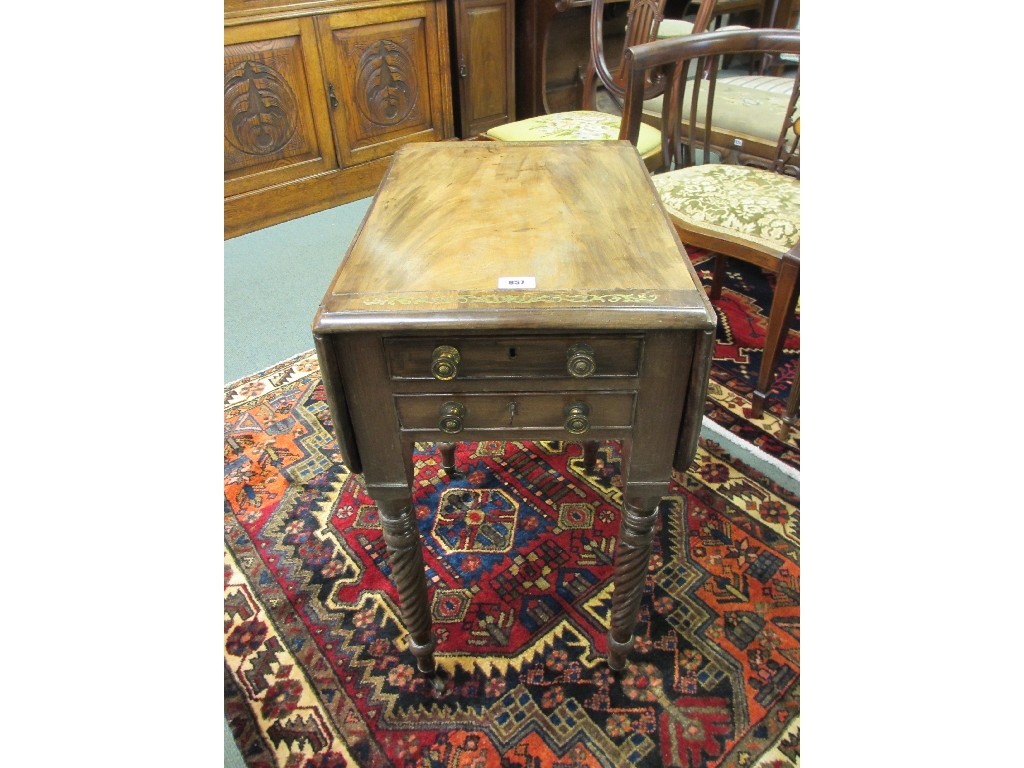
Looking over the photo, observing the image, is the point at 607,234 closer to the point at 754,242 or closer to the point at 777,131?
the point at 754,242

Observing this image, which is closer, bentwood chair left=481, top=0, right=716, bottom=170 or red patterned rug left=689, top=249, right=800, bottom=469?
red patterned rug left=689, top=249, right=800, bottom=469

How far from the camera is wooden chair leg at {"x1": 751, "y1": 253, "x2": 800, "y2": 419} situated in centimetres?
164

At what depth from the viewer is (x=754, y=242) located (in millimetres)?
1768

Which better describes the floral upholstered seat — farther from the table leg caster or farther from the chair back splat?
the table leg caster

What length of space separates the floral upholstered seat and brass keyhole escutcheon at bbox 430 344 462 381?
5.82 feet

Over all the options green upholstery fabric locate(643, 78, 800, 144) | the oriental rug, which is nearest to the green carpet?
the oriental rug

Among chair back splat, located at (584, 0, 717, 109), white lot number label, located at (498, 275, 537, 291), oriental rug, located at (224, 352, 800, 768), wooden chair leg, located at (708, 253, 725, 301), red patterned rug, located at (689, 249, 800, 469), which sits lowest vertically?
oriental rug, located at (224, 352, 800, 768)

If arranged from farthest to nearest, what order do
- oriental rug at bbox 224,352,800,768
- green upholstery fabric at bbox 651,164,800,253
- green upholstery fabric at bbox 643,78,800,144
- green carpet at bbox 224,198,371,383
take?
green upholstery fabric at bbox 643,78,800,144 → green carpet at bbox 224,198,371,383 → green upholstery fabric at bbox 651,164,800,253 → oriental rug at bbox 224,352,800,768

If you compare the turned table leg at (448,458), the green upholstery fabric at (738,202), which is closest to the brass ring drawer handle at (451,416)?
the turned table leg at (448,458)

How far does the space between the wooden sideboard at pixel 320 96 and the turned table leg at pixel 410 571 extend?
7.59ft

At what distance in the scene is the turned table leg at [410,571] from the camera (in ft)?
3.39

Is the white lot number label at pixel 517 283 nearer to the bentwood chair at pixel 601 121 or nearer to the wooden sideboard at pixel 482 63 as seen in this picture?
the bentwood chair at pixel 601 121

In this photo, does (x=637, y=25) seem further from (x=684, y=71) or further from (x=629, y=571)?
(x=629, y=571)

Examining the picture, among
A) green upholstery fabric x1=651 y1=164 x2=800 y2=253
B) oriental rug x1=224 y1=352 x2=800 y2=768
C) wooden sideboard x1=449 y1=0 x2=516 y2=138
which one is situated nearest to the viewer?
oriental rug x1=224 y1=352 x2=800 y2=768
